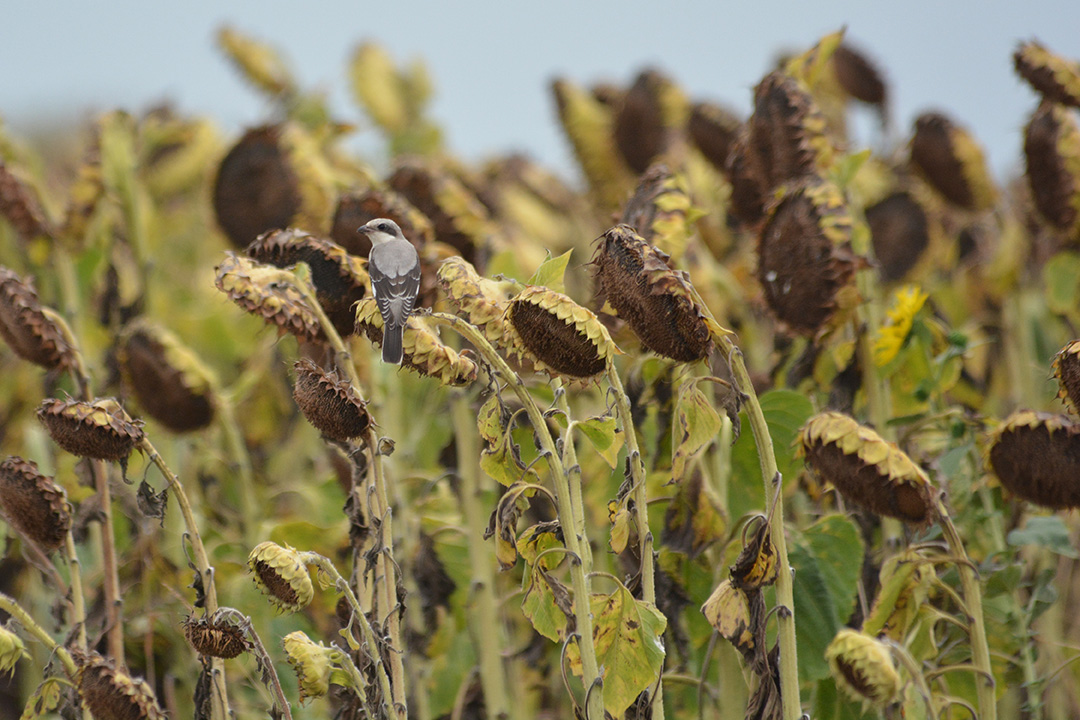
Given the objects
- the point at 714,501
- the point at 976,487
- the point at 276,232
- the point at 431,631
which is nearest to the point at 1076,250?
the point at 976,487

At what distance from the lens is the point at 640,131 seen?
3.60 m

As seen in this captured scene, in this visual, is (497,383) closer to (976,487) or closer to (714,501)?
(714,501)

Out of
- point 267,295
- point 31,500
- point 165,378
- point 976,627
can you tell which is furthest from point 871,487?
point 165,378

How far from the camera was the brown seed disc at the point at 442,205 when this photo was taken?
236 cm

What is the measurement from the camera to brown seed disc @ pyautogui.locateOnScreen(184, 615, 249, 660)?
1.26 m

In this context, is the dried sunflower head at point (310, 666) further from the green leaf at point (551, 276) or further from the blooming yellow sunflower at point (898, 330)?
the blooming yellow sunflower at point (898, 330)

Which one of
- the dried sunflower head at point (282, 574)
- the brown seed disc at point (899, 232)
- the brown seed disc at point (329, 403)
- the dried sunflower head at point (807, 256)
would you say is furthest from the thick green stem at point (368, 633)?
the brown seed disc at point (899, 232)

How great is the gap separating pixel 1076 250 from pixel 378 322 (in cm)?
176

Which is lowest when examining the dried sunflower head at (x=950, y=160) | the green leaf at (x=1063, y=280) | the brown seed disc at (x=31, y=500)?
the brown seed disc at (x=31, y=500)

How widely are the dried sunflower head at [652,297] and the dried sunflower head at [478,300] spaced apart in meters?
0.14

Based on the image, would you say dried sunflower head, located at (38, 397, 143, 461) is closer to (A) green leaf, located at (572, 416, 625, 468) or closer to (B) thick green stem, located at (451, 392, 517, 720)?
(A) green leaf, located at (572, 416, 625, 468)

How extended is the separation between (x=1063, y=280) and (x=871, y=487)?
1.28m

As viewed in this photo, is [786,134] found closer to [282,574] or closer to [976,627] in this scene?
[976,627]

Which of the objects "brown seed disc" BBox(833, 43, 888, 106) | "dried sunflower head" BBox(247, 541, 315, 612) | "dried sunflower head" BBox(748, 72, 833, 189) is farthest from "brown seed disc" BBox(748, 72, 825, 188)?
"brown seed disc" BBox(833, 43, 888, 106)
